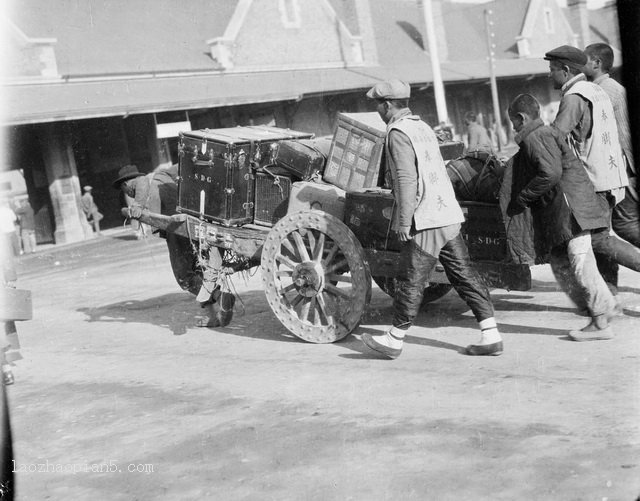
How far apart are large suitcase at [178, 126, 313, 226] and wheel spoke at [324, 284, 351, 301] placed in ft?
3.79

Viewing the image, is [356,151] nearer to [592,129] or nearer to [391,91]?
[391,91]

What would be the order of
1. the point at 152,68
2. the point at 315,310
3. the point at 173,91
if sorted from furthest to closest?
1. the point at 152,68
2. the point at 173,91
3. the point at 315,310

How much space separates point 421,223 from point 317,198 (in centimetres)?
123

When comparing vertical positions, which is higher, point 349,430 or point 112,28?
point 112,28

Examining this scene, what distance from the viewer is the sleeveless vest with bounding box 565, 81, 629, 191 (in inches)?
215

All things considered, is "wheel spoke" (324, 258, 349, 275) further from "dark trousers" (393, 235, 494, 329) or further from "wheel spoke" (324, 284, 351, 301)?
"dark trousers" (393, 235, 494, 329)

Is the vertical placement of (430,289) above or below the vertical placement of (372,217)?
below

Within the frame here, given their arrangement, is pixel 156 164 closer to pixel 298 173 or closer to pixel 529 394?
pixel 298 173

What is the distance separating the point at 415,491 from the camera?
3316mm

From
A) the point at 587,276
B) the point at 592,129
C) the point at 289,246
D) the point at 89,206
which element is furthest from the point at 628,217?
the point at 89,206

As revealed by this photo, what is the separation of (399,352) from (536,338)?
1001 mm

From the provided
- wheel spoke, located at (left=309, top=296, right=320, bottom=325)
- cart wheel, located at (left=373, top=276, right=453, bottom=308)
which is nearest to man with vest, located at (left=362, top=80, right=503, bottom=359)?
wheel spoke, located at (left=309, top=296, right=320, bottom=325)

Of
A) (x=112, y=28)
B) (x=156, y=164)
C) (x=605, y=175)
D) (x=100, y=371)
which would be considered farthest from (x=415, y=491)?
(x=112, y=28)

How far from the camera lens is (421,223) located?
5121 millimetres
